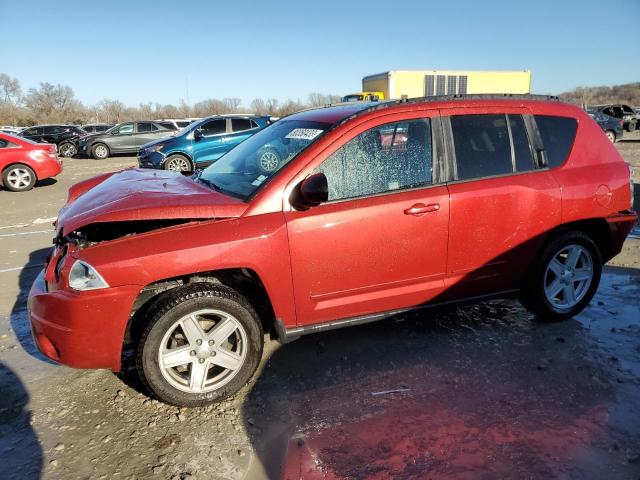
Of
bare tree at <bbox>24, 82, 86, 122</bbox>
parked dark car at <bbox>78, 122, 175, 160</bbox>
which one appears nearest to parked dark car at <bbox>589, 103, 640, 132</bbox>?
parked dark car at <bbox>78, 122, 175, 160</bbox>

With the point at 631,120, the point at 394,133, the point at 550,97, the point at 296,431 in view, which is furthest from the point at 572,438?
the point at 631,120

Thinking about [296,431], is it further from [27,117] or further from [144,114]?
[144,114]

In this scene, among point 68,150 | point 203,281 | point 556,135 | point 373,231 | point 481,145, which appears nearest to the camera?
point 203,281

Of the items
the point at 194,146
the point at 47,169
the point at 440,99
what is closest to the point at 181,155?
the point at 194,146

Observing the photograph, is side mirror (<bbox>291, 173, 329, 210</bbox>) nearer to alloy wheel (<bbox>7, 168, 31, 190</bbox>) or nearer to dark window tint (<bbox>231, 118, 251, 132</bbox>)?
dark window tint (<bbox>231, 118, 251, 132</bbox>)

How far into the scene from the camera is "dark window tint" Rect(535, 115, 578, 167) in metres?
3.62

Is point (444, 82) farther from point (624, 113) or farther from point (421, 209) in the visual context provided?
point (421, 209)

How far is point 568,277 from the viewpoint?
3.83m

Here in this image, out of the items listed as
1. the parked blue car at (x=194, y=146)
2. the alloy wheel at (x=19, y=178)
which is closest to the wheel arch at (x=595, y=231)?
the parked blue car at (x=194, y=146)

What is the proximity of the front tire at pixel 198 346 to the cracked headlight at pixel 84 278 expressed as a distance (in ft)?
1.14

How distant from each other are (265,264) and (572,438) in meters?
2.00

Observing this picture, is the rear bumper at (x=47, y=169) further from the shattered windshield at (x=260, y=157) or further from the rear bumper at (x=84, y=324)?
the rear bumper at (x=84, y=324)

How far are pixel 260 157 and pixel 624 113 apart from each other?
26.0 metres

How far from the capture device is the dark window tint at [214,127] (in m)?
13.1
